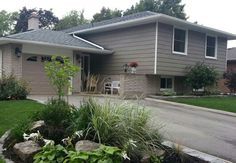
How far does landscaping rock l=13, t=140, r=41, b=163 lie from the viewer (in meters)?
4.48

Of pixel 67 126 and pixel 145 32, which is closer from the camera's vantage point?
pixel 67 126

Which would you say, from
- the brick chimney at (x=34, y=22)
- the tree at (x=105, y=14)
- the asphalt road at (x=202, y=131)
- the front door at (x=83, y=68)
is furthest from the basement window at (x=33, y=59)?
the tree at (x=105, y=14)

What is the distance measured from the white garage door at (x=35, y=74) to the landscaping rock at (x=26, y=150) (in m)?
10.1

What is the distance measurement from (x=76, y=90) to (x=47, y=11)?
29499mm

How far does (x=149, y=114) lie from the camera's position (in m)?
5.34

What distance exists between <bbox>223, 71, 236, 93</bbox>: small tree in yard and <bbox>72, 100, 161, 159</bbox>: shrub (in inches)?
572

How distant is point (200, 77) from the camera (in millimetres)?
15914

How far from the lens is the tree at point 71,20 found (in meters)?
41.5

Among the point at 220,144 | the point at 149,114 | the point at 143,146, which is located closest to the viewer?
the point at 143,146

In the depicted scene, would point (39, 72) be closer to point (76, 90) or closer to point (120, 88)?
→ point (76, 90)

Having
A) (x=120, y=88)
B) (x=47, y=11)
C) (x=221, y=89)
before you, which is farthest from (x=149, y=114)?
(x=47, y=11)

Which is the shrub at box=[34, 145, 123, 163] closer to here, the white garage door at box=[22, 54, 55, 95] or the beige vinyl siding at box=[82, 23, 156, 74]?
the white garage door at box=[22, 54, 55, 95]

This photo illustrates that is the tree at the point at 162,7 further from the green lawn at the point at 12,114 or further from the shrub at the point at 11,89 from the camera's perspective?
the green lawn at the point at 12,114

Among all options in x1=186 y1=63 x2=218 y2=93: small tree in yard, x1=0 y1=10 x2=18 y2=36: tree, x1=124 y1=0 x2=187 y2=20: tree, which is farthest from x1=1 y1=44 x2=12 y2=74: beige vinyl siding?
x1=0 y1=10 x2=18 y2=36: tree
